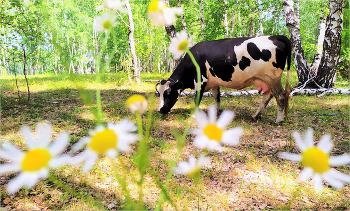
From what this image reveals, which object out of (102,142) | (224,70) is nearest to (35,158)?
(102,142)

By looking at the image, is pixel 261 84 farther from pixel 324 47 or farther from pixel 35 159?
pixel 35 159

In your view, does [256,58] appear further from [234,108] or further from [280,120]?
[234,108]

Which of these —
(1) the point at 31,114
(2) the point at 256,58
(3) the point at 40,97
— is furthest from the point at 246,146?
(3) the point at 40,97

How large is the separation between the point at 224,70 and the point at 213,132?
A: 13.6 feet

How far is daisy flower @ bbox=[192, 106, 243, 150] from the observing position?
0.45m

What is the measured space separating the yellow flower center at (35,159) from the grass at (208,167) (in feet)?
0.46

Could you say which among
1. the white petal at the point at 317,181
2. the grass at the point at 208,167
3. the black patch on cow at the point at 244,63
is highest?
the black patch on cow at the point at 244,63

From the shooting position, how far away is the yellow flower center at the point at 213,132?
0.46 meters

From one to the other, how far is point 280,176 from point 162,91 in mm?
2841

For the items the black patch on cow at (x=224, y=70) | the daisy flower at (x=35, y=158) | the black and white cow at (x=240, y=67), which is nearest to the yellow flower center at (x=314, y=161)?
the daisy flower at (x=35, y=158)

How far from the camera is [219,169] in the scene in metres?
2.95

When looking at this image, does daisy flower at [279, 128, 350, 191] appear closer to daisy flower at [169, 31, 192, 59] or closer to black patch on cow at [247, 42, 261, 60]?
daisy flower at [169, 31, 192, 59]

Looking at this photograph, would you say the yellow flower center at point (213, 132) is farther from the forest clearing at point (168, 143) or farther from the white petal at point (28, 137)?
the white petal at point (28, 137)

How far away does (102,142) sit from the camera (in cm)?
36
